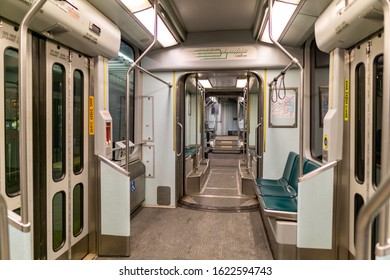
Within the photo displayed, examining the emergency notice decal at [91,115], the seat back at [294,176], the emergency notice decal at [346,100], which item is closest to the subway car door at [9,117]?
the emergency notice decal at [91,115]

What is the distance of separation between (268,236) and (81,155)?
244 centimetres

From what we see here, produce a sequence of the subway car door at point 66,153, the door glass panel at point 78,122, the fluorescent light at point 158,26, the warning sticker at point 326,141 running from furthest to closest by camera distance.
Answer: the fluorescent light at point 158,26
the door glass panel at point 78,122
the warning sticker at point 326,141
the subway car door at point 66,153

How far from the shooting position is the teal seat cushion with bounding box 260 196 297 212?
107 inches

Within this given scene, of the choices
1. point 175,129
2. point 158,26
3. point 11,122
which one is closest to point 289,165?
point 175,129

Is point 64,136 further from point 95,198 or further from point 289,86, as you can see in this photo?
point 289,86

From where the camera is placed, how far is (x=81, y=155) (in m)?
2.68

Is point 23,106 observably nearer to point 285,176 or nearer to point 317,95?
point 285,176

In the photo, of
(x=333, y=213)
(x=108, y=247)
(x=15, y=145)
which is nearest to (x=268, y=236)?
(x=333, y=213)

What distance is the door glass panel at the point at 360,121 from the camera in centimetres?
229

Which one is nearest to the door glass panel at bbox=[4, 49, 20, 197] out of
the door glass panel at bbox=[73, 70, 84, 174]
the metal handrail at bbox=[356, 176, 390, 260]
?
the door glass panel at bbox=[73, 70, 84, 174]

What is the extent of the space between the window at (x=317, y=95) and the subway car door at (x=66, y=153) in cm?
320

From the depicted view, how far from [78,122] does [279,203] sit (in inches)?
95.4

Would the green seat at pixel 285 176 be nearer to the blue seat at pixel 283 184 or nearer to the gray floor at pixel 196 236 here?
the blue seat at pixel 283 184

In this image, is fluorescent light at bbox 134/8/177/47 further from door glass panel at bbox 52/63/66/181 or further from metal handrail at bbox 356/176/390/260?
metal handrail at bbox 356/176/390/260
